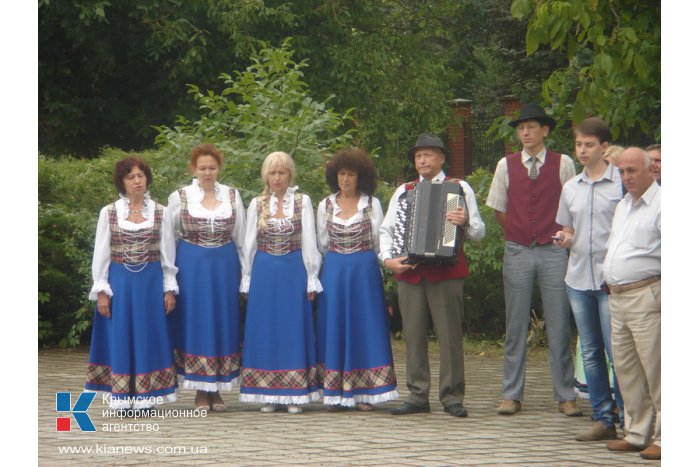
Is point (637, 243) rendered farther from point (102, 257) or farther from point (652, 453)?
point (102, 257)

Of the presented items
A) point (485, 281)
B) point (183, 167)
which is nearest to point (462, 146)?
point (485, 281)

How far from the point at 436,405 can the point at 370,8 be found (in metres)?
15.7

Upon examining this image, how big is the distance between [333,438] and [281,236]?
1.95 m

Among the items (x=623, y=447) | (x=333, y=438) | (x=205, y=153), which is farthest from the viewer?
(x=205, y=153)

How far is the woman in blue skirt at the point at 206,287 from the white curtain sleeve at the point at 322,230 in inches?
23.9

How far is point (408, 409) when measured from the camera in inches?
361

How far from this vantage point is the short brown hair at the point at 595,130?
28.1ft

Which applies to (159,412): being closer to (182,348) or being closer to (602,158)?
(182,348)

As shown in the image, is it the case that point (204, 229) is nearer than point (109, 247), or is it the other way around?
point (109, 247)

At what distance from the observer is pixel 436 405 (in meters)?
9.65

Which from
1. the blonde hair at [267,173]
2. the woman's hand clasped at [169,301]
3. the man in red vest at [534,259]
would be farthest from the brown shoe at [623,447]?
the woman's hand clasped at [169,301]

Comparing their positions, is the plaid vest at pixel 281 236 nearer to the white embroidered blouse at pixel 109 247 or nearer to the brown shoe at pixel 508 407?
the white embroidered blouse at pixel 109 247

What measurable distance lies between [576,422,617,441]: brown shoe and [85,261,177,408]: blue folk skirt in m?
3.12
